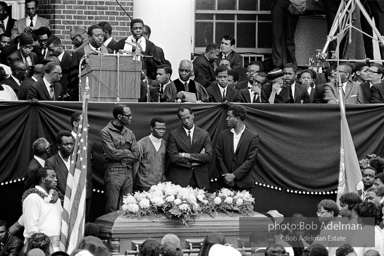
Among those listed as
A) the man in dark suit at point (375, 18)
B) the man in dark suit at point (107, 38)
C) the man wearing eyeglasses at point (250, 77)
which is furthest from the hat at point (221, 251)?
the man in dark suit at point (375, 18)

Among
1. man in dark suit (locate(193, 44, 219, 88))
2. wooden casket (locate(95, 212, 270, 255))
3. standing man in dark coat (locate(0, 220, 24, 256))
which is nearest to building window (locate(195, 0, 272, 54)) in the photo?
man in dark suit (locate(193, 44, 219, 88))

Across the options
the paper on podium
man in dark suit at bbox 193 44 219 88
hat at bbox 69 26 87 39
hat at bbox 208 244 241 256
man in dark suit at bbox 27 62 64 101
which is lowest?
hat at bbox 208 244 241 256

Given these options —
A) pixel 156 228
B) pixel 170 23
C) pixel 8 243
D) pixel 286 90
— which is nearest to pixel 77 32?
pixel 170 23

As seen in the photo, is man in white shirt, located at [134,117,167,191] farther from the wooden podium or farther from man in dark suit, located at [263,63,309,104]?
man in dark suit, located at [263,63,309,104]

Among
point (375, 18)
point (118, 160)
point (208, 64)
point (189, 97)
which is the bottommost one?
point (118, 160)

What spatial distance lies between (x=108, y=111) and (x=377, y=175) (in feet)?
14.8

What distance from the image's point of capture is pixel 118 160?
19.1 m

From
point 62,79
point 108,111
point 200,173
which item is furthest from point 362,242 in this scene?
point 62,79

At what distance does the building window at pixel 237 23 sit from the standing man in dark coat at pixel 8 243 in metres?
9.80

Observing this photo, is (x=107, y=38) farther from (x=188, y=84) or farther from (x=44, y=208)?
(x=44, y=208)

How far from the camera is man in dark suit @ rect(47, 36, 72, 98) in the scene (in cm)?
2138

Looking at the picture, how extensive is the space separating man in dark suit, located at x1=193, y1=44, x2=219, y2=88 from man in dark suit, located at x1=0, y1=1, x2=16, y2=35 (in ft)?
12.9

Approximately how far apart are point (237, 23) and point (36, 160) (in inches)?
346

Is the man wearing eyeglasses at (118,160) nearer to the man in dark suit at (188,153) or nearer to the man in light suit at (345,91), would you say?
the man in dark suit at (188,153)
